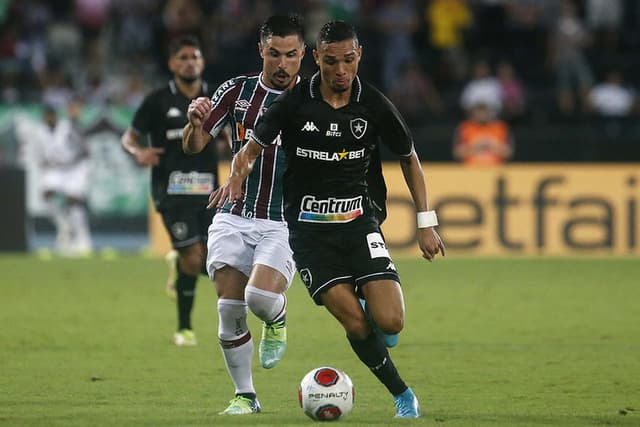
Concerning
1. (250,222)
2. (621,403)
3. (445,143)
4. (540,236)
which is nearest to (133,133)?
(250,222)

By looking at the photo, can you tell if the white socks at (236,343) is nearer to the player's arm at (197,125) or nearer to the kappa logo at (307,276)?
the kappa logo at (307,276)

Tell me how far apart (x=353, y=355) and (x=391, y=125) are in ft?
10.5

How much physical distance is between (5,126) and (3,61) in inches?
59.7

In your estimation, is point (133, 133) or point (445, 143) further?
point (445, 143)

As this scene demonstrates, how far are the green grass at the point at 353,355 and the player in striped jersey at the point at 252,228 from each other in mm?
372

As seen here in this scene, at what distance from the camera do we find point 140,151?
1062 cm

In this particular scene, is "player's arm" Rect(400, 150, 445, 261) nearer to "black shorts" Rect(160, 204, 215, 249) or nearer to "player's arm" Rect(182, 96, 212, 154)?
"player's arm" Rect(182, 96, 212, 154)

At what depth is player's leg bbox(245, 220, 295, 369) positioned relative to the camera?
7.43m

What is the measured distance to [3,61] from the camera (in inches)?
910

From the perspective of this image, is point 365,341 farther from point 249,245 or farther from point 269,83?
point 269,83

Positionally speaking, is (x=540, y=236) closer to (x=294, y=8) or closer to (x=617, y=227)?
(x=617, y=227)

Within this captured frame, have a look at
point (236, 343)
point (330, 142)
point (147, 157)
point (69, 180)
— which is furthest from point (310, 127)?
point (69, 180)

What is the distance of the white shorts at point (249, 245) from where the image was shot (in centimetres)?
763

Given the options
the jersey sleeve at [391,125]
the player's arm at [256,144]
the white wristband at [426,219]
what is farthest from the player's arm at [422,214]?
the player's arm at [256,144]
